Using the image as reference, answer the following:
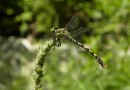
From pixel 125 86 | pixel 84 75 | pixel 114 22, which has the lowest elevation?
pixel 125 86

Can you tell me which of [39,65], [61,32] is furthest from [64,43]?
[39,65]

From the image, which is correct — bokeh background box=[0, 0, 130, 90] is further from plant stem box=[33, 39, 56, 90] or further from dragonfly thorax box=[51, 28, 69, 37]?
plant stem box=[33, 39, 56, 90]

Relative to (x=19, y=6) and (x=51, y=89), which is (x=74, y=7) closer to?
(x=19, y=6)

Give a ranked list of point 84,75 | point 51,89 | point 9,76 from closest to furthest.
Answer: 1. point 51,89
2. point 84,75
3. point 9,76

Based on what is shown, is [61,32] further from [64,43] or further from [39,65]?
[64,43]

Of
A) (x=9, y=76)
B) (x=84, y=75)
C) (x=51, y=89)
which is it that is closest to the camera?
(x=51, y=89)

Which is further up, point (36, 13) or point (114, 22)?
point (36, 13)

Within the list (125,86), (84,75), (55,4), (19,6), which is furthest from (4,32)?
(125,86)

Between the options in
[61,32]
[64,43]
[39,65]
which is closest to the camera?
[39,65]
